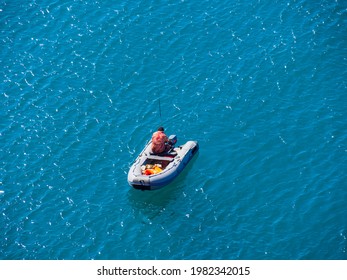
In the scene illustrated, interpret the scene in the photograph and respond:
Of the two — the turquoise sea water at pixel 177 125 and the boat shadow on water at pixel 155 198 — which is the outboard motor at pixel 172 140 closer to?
the turquoise sea water at pixel 177 125

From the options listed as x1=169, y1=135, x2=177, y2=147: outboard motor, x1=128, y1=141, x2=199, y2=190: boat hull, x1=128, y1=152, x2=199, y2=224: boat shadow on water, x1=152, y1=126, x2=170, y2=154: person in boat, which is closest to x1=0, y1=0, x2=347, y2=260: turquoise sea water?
x1=128, y1=152, x2=199, y2=224: boat shadow on water

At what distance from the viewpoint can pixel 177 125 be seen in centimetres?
5562

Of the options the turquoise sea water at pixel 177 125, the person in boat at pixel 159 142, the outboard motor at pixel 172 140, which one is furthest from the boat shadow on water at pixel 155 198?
the outboard motor at pixel 172 140

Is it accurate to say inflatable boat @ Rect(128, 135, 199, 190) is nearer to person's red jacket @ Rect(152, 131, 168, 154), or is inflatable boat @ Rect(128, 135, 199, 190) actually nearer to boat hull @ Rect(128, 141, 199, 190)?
boat hull @ Rect(128, 141, 199, 190)

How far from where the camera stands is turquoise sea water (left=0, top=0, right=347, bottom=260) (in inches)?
1863

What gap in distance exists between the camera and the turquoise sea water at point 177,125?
4731 cm

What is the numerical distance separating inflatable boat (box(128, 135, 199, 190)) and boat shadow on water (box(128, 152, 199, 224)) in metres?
0.79

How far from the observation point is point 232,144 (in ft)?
174

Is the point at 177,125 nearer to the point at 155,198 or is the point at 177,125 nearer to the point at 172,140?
the point at 172,140

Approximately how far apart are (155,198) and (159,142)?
4301 millimetres

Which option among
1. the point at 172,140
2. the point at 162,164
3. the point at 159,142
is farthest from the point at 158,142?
the point at 162,164
